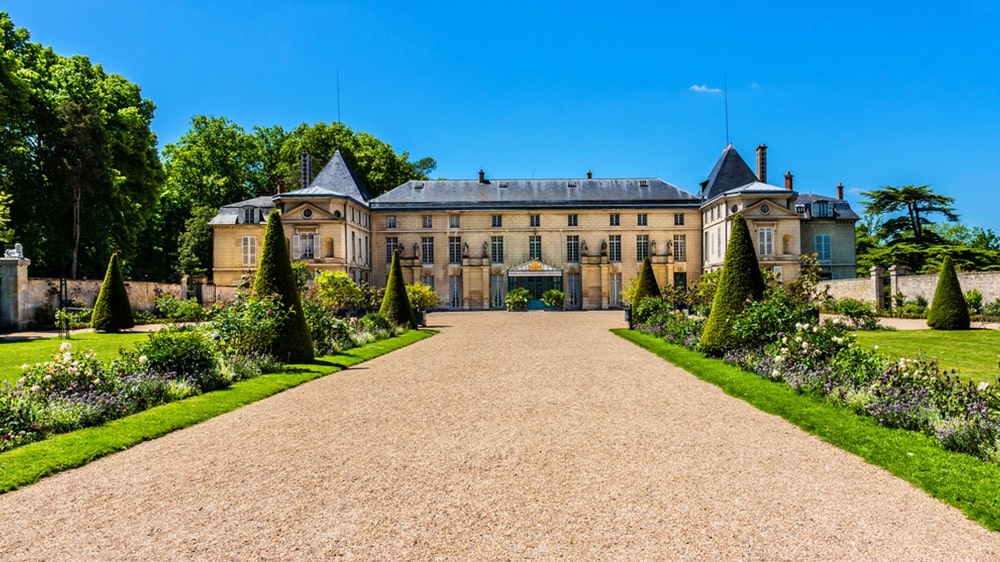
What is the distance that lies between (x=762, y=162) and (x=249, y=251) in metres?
29.2

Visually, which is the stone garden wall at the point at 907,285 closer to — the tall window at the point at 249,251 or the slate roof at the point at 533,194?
the slate roof at the point at 533,194

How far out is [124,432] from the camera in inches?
238

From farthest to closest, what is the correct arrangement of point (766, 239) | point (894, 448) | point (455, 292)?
point (455, 292)
point (766, 239)
point (894, 448)

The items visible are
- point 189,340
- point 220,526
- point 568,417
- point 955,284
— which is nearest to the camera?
point 220,526

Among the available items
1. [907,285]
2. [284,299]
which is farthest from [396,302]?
[907,285]

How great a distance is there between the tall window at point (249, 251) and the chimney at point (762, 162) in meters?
28.4

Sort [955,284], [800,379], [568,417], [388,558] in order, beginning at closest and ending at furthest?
1. [388,558]
2. [568,417]
3. [800,379]
4. [955,284]

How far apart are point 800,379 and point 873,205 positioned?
35.1m

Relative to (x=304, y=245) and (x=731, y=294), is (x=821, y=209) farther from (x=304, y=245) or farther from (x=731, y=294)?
(x=731, y=294)

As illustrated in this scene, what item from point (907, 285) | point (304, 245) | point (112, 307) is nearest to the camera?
point (112, 307)

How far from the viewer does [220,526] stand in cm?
380

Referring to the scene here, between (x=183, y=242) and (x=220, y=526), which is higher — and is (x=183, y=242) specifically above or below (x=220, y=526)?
above

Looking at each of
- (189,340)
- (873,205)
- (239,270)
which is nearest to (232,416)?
(189,340)

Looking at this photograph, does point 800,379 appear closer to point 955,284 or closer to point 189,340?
point 189,340
